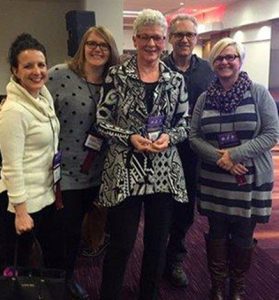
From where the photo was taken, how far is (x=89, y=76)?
6.57 feet

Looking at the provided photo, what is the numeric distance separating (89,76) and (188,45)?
0.58 m

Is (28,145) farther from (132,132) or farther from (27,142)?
(132,132)

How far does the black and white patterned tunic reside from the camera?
1767mm

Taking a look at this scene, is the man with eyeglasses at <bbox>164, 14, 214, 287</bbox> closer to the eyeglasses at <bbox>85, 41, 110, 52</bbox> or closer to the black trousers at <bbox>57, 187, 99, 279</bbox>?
the eyeglasses at <bbox>85, 41, 110, 52</bbox>

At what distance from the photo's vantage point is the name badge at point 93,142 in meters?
1.96

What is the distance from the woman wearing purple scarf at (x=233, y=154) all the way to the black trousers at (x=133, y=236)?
0.32m

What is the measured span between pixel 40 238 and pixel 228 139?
1.04 m

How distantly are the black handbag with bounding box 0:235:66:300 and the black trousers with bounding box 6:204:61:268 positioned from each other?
0.21m

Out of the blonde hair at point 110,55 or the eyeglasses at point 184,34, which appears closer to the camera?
the blonde hair at point 110,55

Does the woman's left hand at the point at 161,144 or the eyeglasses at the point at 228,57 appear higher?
the eyeglasses at the point at 228,57

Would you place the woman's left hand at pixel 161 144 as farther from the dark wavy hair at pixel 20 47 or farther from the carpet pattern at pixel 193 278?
the carpet pattern at pixel 193 278

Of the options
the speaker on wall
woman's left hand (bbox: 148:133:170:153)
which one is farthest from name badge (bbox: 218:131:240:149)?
the speaker on wall

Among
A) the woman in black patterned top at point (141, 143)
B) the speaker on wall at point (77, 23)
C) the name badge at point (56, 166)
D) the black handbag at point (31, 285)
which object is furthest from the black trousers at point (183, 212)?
the speaker on wall at point (77, 23)

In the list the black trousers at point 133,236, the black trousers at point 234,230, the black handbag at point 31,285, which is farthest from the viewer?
the black trousers at point 234,230
